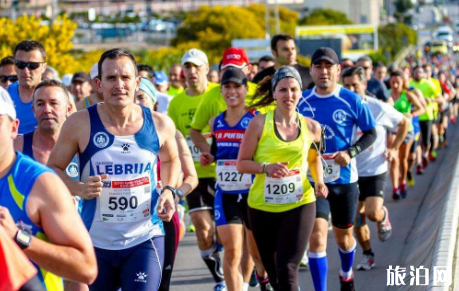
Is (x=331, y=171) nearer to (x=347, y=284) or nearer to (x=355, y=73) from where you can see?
(x=347, y=284)

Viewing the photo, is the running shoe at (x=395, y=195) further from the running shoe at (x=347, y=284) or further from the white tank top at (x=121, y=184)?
the white tank top at (x=121, y=184)

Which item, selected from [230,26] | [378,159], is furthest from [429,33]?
[378,159]

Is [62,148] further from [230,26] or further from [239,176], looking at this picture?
[230,26]

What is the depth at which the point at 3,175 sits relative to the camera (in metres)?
3.78

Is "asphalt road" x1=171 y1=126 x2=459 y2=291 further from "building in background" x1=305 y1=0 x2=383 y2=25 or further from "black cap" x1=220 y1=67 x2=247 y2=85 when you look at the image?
"building in background" x1=305 y1=0 x2=383 y2=25

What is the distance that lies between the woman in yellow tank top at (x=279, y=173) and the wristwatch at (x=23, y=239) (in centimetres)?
353

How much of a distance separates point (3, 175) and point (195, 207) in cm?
572

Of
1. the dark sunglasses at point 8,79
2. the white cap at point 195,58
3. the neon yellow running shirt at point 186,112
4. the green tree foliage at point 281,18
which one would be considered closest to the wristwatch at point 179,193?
the neon yellow running shirt at point 186,112

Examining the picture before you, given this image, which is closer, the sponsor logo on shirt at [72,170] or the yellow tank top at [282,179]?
the sponsor logo on shirt at [72,170]

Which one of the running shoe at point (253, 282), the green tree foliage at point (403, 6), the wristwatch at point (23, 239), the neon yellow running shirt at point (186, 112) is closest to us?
the wristwatch at point (23, 239)

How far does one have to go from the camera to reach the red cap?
952cm

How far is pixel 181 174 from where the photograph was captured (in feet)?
25.2

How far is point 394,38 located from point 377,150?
7985 centimetres

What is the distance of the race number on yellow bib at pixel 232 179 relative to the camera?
829cm
